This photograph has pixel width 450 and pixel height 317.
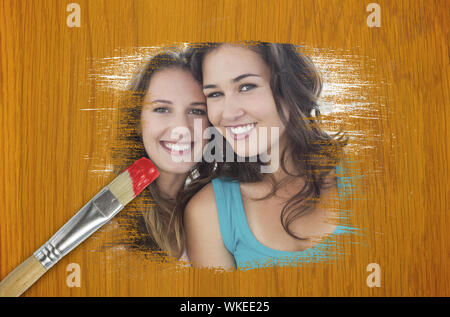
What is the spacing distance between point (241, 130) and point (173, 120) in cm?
11

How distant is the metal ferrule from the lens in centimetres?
53

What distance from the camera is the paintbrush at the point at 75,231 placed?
527 mm

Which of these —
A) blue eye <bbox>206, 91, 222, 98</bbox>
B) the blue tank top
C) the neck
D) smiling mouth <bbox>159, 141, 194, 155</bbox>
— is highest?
blue eye <bbox>206, 91, 222, 98</bbox>

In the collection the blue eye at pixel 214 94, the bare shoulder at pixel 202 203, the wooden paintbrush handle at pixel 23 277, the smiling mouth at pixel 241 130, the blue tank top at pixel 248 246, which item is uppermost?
the blue eye at pixel 214 94

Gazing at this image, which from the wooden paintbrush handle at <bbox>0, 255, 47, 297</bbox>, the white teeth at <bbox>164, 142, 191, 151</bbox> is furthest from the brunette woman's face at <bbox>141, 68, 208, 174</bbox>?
the wooden paintbrush handle at <bbox>0, 255, 47, 297</bbox>

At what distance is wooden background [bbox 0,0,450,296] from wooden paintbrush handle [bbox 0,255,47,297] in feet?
0.07

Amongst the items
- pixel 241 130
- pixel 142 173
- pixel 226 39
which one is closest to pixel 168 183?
pixel 142 173

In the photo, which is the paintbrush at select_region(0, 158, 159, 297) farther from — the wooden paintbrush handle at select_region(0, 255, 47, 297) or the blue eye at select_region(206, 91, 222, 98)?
the blue eye at select_region(206, 91, 222, 98)

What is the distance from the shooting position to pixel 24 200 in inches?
21.8

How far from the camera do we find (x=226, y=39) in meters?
0.55

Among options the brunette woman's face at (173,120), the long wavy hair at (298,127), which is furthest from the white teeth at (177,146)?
the long wavy hair at (298,127)

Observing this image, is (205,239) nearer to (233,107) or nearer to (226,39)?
(233,107)

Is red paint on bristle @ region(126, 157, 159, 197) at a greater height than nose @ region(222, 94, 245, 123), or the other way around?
nose @ region(222, 94, 245, 123)

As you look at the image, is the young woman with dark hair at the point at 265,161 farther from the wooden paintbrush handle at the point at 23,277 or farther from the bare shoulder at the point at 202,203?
the wooden paintbrush handle at the point at 23,277
